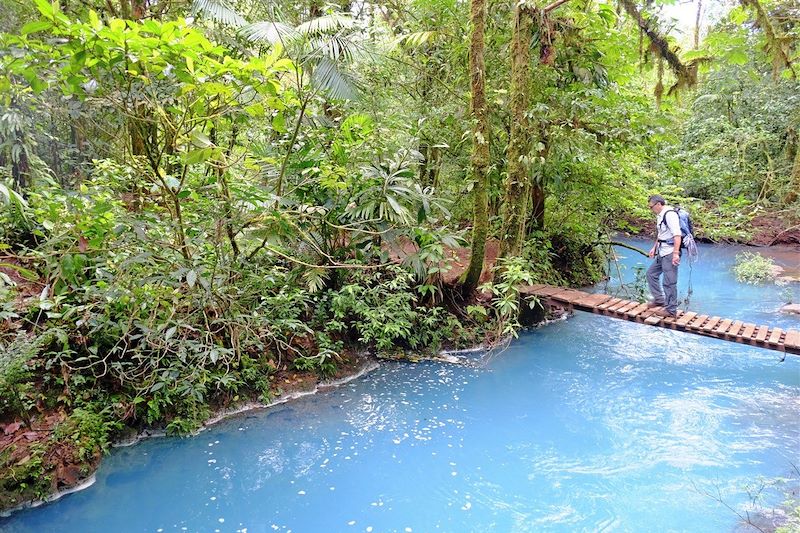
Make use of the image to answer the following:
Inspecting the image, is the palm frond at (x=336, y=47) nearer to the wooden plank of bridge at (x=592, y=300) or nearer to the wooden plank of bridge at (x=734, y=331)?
the wooden plank of bridge at (x=592, y=300)

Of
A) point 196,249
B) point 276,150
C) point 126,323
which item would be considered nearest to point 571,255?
point 276,150

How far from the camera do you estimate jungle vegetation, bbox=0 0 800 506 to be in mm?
3703

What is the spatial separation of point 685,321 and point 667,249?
2.68 ft

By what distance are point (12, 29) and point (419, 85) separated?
533cm

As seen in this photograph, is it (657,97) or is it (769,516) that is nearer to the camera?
(769,516)

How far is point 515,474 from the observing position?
13.4 feet

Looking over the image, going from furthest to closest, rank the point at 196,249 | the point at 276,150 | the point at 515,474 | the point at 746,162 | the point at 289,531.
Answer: the point at 746,162 → the point at 276,150 → the point at 196,249 → the point at 515,474 → the point at 289,531

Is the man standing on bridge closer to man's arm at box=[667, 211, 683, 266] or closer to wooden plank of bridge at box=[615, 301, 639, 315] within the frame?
man's arm at box=[667, 211, 683, 266]

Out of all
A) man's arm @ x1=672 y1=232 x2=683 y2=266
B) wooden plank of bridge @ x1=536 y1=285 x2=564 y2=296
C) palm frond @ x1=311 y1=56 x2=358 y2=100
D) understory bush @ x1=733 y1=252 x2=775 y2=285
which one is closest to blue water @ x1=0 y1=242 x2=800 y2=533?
wooden plank of bridge @ x1=536 y1=285 x2=564 y2=296

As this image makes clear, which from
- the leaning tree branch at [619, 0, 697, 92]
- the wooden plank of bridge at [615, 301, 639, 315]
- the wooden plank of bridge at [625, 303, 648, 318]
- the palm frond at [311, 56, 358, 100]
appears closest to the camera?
the palm frond at [311, 56, 358, 100]

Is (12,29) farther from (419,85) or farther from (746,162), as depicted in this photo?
A: (746,162)

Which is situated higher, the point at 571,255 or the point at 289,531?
the point at 571,255

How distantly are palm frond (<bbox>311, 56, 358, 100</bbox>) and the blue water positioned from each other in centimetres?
292

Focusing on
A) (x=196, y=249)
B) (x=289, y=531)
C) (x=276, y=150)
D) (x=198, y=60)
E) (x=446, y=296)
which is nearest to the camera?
(x=198, y=60)
